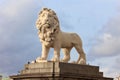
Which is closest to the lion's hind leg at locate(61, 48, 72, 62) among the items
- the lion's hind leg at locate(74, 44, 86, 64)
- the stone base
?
the lion's hind leg at locate(74, 44, 86, 64)

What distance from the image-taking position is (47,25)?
23.4 metres

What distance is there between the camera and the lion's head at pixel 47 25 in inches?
923

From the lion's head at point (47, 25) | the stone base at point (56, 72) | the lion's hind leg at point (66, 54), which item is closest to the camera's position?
the stone base at point (56, 72)

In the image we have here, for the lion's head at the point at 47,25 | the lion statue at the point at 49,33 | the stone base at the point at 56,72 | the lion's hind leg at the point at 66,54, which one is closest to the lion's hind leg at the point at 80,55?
the lion's hind leg at the point at 66,54

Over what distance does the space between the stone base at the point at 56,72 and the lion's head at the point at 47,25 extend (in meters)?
1.70

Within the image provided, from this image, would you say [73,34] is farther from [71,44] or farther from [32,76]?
[32,76]

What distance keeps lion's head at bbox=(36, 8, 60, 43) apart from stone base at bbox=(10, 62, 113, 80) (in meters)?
1.70

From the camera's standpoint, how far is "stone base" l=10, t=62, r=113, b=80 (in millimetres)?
22109

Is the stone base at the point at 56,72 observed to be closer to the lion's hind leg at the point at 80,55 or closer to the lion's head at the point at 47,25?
the lion's hind leg at the point at 80,55

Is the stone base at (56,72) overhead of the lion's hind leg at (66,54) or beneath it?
beneath

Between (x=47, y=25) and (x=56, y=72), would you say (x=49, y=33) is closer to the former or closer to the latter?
(x=47, y=25)

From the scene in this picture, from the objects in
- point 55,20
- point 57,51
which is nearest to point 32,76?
point 57,51

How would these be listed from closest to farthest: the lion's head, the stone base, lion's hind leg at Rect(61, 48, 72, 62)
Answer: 1. the stone base
2. the lion's head
3. lion's hind leg at Rect(61, 48, 72, 62)

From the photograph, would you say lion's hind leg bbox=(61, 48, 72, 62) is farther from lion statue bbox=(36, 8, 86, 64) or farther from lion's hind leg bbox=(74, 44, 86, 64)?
lion statue bbox=(36, 8, 86, 64)
